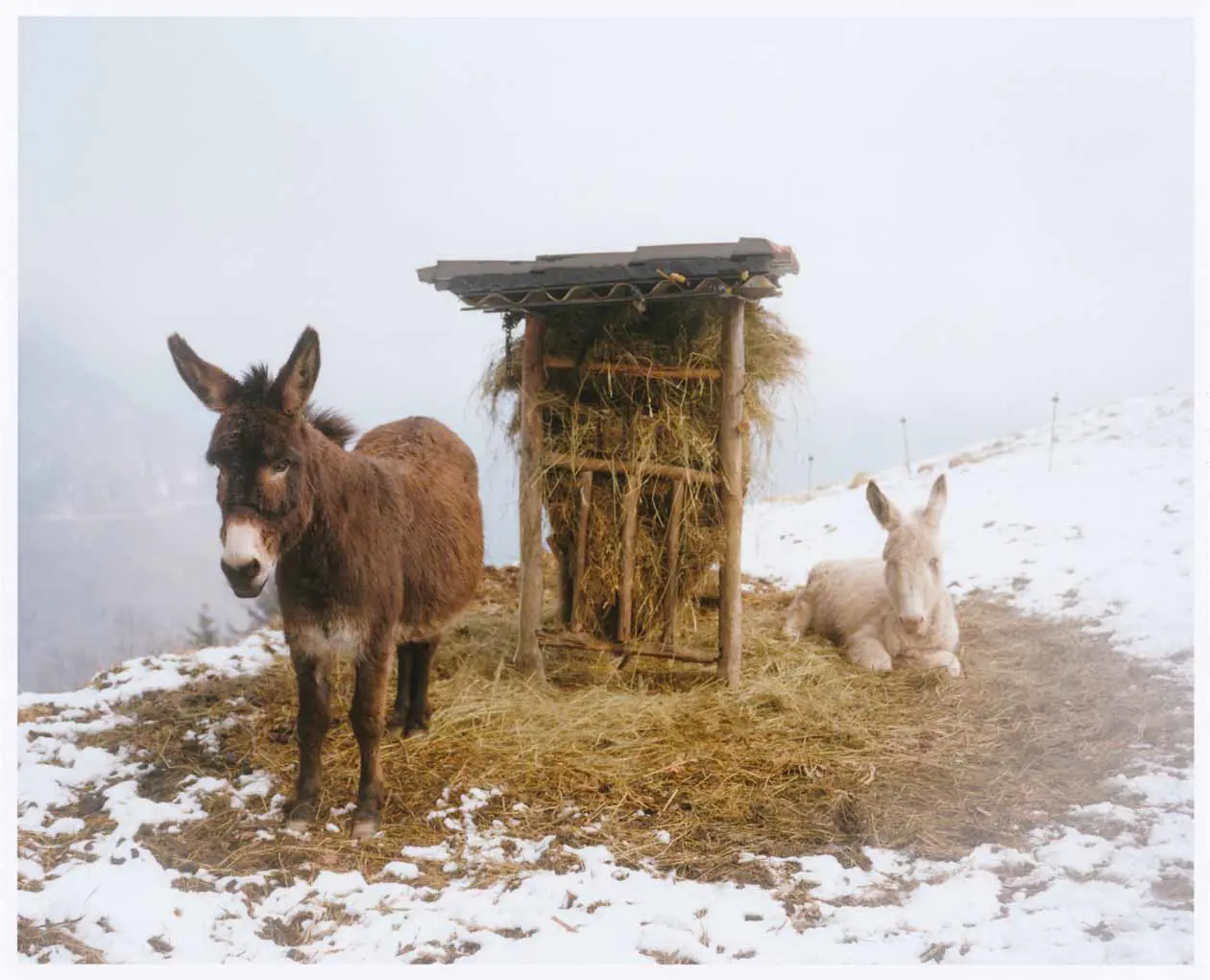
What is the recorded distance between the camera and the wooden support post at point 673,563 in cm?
615

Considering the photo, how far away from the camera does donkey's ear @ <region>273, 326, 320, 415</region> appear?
379 centimetres

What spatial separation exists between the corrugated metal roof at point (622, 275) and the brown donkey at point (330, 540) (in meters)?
1.12

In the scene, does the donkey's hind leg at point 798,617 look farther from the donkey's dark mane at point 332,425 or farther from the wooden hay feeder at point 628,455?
the donkey's dark mane at point 332,425

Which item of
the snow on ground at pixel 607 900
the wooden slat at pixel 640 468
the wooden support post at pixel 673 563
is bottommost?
the snow on ground at pixel 607 900

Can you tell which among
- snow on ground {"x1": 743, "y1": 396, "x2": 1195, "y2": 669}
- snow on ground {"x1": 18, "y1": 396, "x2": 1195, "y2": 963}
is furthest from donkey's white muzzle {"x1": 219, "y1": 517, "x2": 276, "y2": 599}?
snow on ground {"x1": 743, "y1": 396, "x2": 1195, "y2": 669}

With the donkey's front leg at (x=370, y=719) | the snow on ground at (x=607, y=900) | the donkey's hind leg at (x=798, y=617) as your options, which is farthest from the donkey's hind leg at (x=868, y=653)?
the donkey's front leg at (x=370, y=719)

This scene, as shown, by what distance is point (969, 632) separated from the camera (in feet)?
24.7

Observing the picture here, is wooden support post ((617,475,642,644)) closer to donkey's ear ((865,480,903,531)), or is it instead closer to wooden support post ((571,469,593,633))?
wooden support post ((571,469,593,633))

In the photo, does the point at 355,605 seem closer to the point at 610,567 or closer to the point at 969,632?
the point at 610,567

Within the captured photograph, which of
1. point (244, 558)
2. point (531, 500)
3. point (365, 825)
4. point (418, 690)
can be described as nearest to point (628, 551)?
point (531, 500)

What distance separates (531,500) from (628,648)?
4.16ft

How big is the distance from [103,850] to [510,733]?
2.20m

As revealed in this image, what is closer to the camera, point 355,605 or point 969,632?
point 355,605
